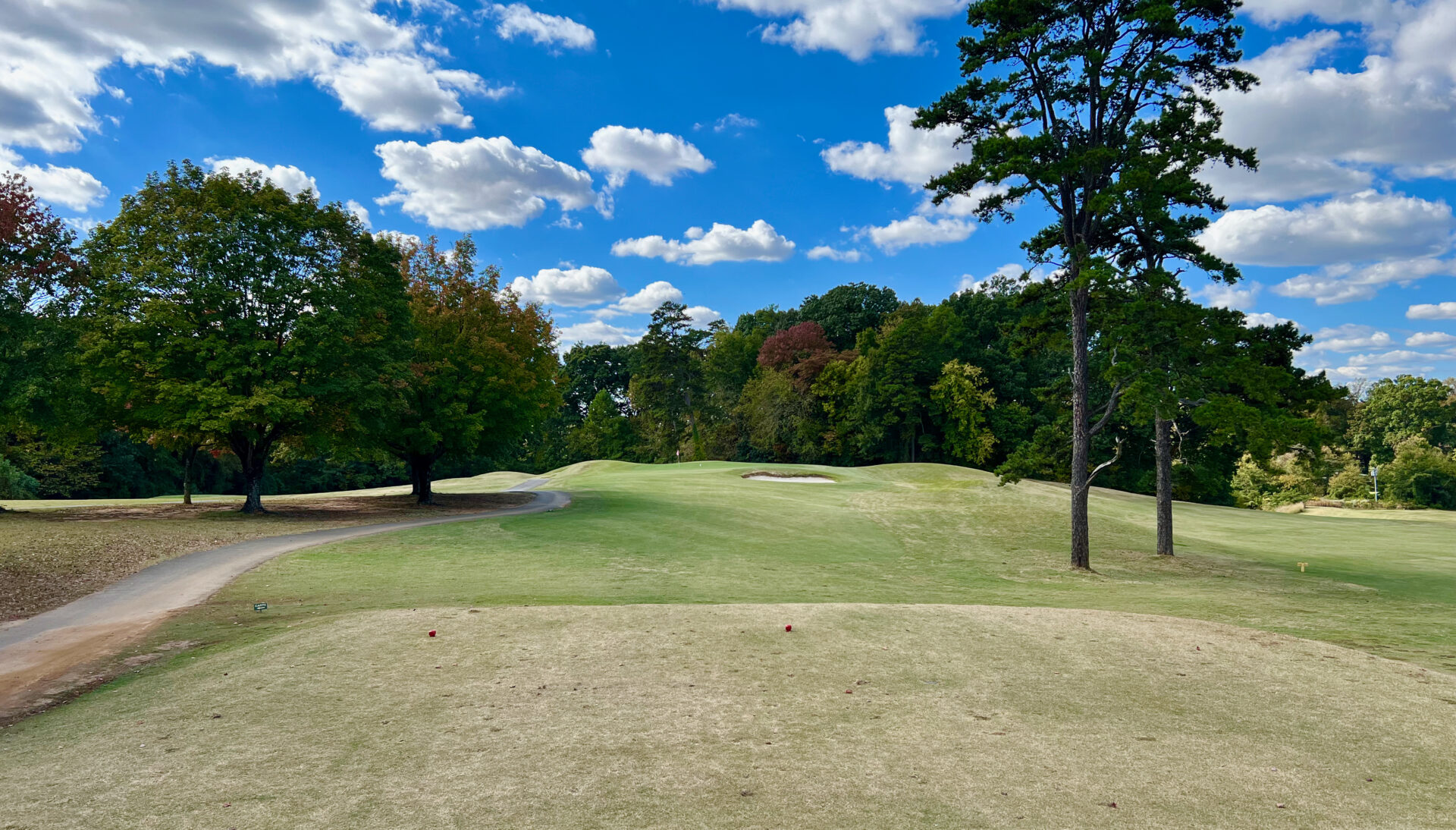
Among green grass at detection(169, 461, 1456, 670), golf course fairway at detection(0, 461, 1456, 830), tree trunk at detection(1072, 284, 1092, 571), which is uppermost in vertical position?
tree trunk at detection(1072, 284, 1092, 571)

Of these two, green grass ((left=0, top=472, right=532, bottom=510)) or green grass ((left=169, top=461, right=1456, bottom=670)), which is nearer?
green grass ((left=169, top=461, right=1456, bottom=670))

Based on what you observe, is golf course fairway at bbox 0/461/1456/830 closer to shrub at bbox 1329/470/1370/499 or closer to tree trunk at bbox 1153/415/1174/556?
tree trunk at bbox 1153/415/1174/556

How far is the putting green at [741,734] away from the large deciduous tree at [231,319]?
55.0 ft

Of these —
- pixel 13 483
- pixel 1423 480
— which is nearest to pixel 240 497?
pixel 13 483

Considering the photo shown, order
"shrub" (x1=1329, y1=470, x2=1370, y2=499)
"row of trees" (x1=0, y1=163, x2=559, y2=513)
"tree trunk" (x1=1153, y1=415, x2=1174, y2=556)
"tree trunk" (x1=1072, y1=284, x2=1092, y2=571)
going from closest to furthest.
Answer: "tree trunk" (x1=1072, y1=284, x2=1092, y2=571) < "tree trunk" (x1=1153, y1=415, x2=1174, y2=556) < "row of trees" (x1=0, y1=163, x2=559, y2=513) < "shrub" (x1=1329, y1=470, x2=1370, y2=499)

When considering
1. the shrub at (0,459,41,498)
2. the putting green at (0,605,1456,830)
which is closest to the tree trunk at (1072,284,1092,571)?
the putting green at (0,605,1456,830)

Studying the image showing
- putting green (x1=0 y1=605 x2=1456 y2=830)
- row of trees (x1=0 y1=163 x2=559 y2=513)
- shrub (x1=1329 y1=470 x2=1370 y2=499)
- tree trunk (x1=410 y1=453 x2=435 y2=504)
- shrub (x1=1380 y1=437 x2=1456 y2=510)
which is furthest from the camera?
shrub (x1=1329 y1=470 x2=1370 y2=499)

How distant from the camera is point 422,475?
31.5m

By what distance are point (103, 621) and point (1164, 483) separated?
75.9 feet

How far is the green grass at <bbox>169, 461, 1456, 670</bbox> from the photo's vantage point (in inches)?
473

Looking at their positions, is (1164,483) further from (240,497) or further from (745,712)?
(240,497)

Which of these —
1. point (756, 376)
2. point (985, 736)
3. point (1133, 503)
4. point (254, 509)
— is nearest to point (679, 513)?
point (254, 509)

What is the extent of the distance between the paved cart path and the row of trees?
6.73 meters

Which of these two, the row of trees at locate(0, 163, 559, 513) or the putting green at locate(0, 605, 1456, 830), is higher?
the row of trees at locate(0, 163, 559, 513)
